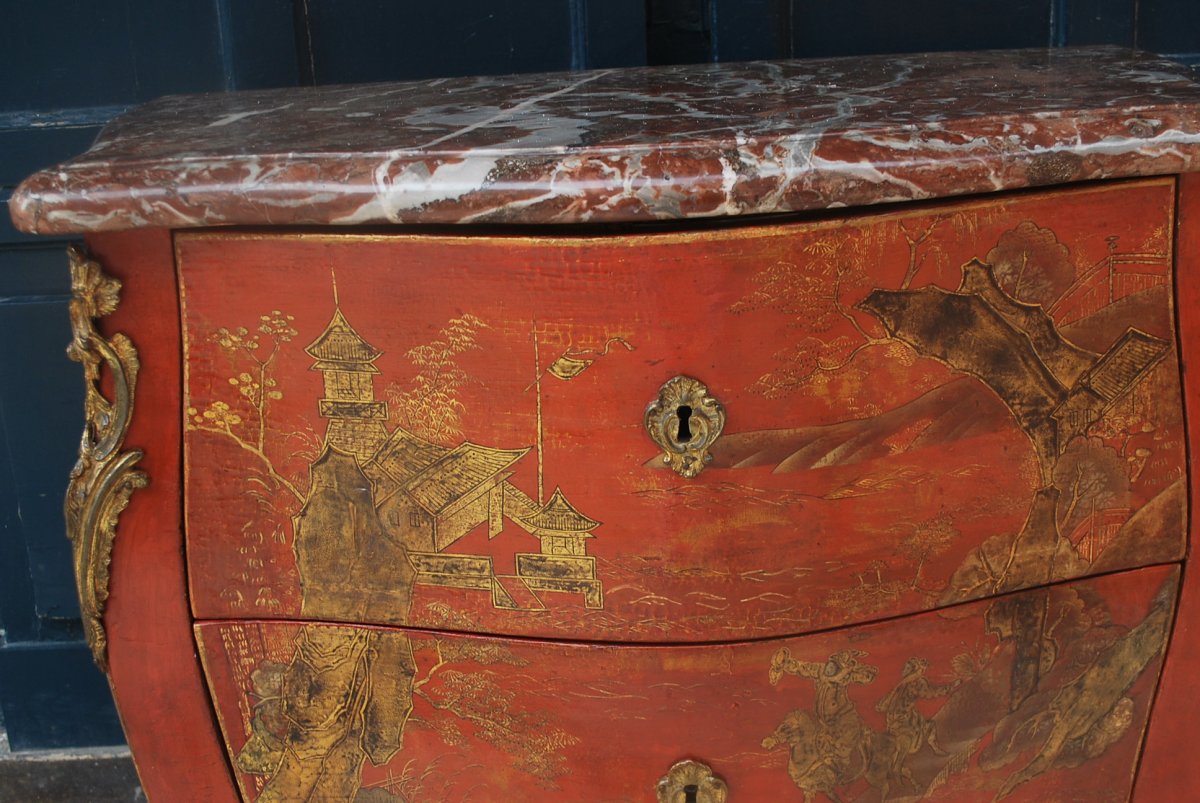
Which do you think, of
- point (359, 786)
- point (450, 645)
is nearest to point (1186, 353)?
point (450, 645)

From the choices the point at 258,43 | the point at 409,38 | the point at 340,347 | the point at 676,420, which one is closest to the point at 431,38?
the point at 409,38

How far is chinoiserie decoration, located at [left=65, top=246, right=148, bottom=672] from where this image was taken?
96cm

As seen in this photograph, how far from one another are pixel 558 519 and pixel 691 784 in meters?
0.28

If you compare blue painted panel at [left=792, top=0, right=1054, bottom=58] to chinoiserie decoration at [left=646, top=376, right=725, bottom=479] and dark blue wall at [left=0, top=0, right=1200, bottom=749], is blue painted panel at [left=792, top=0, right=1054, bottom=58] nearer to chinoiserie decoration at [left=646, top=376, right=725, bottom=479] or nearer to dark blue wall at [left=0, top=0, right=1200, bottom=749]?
dark blue wall at [left=0, top=0, right=1200, bottom=749]

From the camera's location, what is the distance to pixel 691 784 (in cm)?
105

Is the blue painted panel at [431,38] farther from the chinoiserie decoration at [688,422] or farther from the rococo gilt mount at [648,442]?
the chinoiserie decoration at [688,422]

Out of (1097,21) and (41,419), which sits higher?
(1097,21)

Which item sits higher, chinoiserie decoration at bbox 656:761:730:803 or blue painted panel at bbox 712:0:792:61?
blue painted panel at bbox 712:0:792:61

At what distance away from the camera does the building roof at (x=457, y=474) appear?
3.16 feet

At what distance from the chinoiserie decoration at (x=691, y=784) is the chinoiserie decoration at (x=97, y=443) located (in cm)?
53

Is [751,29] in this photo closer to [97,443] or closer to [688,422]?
[688,422]

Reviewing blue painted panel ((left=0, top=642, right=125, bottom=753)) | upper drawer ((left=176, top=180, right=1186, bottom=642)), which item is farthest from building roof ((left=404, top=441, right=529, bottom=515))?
blue painted panel ((left=0, top=642, right=125, bottom=753))

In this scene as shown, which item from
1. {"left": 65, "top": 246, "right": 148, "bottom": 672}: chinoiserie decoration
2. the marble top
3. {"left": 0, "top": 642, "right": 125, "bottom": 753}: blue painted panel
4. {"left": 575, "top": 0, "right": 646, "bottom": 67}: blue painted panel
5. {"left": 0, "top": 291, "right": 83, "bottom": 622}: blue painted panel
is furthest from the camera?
{"left": 0, "top": 642, "right": 125, "bottom": 753}: blue painted panel

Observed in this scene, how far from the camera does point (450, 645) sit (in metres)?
1.03
